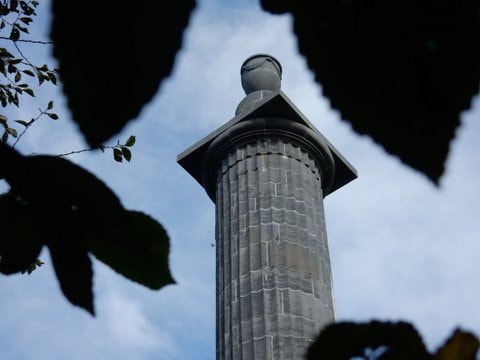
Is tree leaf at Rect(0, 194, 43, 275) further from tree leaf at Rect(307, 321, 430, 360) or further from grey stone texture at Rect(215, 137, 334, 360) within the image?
grey stone texture at Rect(215, 137, 334, 360)

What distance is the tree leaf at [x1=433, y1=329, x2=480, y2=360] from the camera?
41 cm

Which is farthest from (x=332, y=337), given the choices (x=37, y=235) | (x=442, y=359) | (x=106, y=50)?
(x=37, y=235)

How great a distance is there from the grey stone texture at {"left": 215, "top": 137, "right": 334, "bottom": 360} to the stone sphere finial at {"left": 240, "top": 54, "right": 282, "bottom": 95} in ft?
3.89

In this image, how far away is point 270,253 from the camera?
313 inches

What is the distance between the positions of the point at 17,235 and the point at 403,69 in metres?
0.52

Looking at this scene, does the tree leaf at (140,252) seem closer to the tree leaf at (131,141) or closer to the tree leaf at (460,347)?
the tree leaf at (460,347)

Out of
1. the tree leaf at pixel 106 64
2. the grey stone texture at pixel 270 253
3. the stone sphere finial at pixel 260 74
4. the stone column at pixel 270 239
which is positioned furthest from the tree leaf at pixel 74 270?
the stone sphere finial at pixel 260 74

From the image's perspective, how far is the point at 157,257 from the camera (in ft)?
2.34

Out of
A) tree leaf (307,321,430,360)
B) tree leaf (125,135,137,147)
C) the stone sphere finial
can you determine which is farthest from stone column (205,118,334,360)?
tree leaf (307,321,430,360)

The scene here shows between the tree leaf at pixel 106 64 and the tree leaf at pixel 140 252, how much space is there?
269 mm

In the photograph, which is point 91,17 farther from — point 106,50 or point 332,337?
point 332,337

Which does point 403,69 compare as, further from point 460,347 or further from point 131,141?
point 131,141

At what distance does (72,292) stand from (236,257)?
24.7 feet

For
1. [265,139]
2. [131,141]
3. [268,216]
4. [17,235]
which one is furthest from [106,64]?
[265,139]
